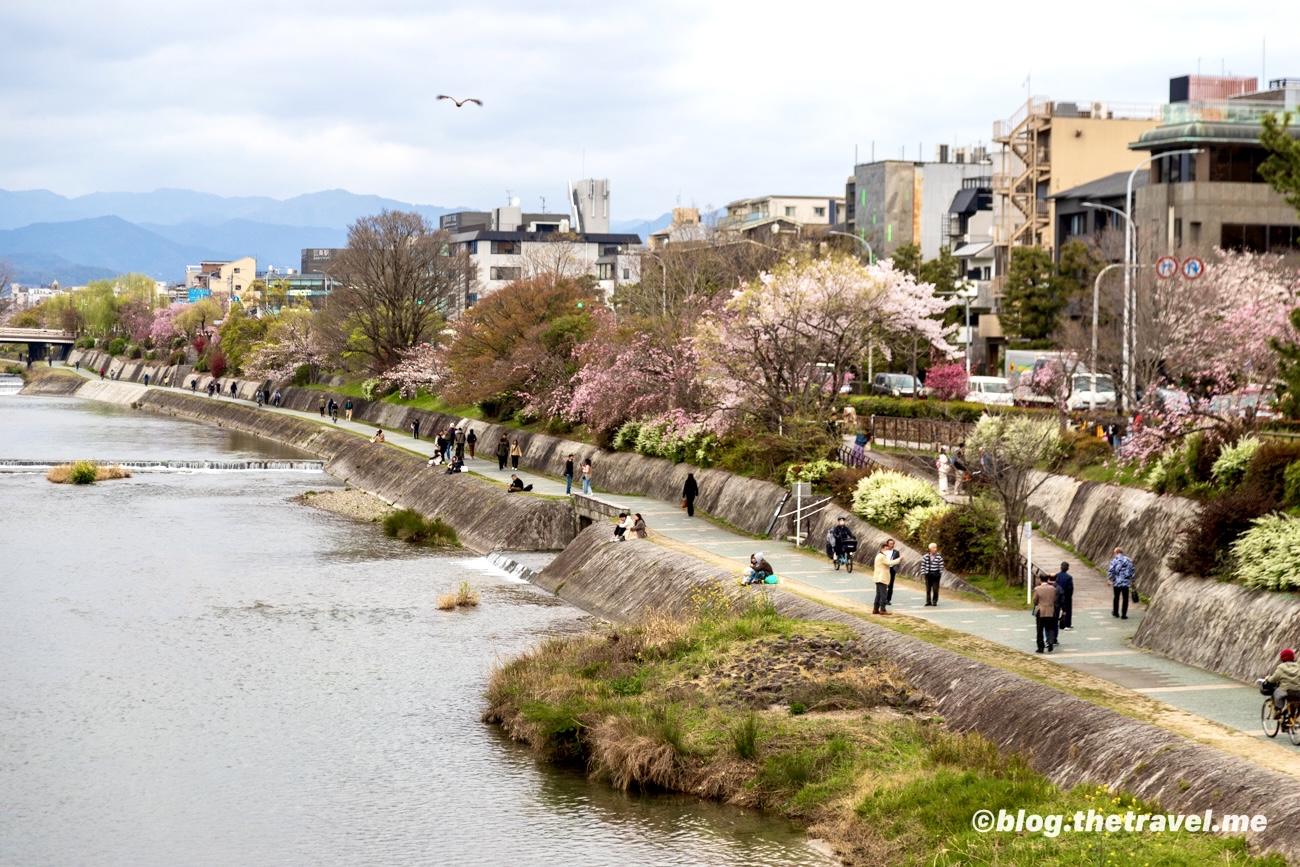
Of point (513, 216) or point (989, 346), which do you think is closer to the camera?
point (989, 346)

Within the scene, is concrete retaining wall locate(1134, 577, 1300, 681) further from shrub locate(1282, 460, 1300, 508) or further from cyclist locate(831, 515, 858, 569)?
cyclist locate(831, 515, 858, 569)

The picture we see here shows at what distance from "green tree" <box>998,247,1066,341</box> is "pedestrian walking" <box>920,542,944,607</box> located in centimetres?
4503

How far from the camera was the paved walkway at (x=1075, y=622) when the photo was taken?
2395 centimetres

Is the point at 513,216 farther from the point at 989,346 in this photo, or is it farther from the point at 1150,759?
the point at 1150,759

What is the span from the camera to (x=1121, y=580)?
102 ft

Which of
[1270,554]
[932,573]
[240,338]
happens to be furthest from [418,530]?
[240,338]

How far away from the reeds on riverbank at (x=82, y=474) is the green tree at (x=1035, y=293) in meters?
47.9

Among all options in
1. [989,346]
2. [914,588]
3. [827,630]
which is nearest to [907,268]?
[989,346]

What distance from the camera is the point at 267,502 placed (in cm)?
6875

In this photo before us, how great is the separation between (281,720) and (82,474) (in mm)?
48954

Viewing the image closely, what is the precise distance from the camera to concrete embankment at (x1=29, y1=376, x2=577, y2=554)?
176 ft

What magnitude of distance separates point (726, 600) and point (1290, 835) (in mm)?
16856

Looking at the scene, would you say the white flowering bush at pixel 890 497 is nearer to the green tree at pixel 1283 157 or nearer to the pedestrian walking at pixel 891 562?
the pedestrian walking at pixel 891 562

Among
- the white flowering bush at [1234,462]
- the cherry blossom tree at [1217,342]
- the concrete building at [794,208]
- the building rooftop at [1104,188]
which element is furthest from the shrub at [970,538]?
the concrete building at [794,208]
